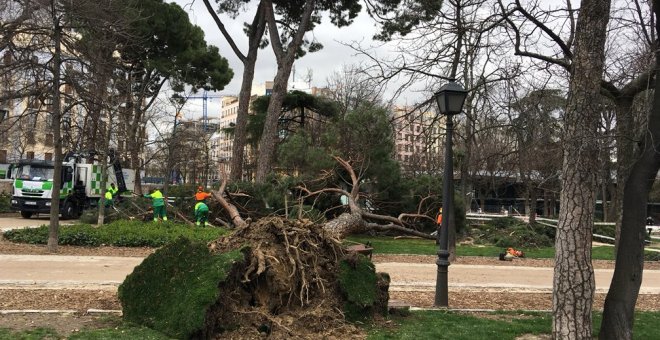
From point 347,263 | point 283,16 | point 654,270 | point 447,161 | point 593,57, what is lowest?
point 654,270

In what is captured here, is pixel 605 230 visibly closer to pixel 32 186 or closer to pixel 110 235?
pixel 110 235

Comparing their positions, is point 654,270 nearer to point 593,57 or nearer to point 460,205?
point 460,205

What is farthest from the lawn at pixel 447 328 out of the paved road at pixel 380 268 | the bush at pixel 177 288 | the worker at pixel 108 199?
the worker at pixel 108 199

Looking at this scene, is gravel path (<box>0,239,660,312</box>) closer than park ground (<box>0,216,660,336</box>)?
No

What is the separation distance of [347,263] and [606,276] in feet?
34.1

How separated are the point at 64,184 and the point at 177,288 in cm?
2356

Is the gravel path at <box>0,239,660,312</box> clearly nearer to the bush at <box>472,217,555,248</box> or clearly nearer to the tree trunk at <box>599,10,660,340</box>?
the tree trunk at <box>599,10,660,340</box>

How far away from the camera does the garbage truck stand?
26.4 meters

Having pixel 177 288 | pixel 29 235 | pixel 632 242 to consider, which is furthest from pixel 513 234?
pixel 177 288

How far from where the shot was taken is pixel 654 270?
58.2ft

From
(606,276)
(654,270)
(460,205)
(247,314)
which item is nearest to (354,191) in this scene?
(460,205)

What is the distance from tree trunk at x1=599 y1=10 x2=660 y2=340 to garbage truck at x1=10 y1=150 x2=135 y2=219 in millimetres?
21975

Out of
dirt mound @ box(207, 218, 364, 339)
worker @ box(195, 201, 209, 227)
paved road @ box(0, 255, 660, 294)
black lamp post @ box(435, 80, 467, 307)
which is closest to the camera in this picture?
dirt mound @ box(207, 218, 364, 339)

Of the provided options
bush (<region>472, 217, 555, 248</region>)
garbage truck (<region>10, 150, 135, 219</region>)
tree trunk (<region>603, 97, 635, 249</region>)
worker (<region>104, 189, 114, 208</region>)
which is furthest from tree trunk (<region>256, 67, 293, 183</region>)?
tree trunk (<region>603, 97, 635, 249</region>)
